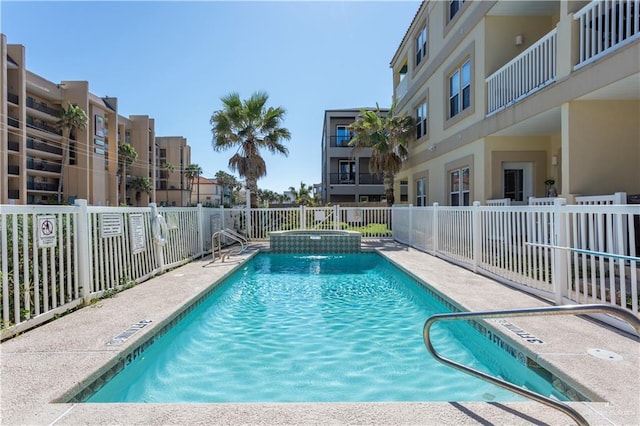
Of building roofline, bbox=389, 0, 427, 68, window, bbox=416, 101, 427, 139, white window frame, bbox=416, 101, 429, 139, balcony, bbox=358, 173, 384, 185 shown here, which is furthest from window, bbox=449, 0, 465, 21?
balcony, bbox=358, 173, 384, 185

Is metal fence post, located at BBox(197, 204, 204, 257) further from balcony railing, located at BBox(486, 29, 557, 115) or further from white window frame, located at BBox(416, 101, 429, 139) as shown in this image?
white window frame, located at BBox(416, 101, 429, 139)

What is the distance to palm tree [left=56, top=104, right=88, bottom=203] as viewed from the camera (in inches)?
1369

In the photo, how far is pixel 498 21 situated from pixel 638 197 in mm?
6636

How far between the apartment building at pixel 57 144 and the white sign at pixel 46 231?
1234 inches

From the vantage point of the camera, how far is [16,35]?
29.2 m

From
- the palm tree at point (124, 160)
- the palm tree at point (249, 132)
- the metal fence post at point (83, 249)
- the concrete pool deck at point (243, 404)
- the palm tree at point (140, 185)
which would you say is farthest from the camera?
the palm tree at point (140, 185)

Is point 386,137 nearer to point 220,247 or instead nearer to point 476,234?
point 220,247

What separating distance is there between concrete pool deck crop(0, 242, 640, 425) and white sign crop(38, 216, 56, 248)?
3.23ft

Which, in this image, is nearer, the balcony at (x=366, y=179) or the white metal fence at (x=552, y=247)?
the white metal fence at (x=552, y=247)

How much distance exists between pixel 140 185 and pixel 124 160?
4.68 m

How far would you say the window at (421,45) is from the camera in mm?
15156

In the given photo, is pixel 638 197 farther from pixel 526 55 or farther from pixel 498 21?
pixel 498 21

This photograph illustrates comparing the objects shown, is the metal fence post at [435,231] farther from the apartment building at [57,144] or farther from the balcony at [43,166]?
the balcony at [43,166]

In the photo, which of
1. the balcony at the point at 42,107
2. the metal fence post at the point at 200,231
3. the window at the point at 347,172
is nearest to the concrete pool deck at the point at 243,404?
the metal fence post at the point at 200,231
